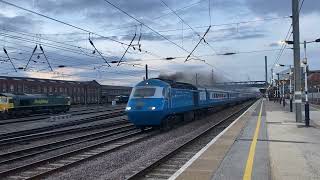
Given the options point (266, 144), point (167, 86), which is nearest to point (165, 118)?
point (167, 86)

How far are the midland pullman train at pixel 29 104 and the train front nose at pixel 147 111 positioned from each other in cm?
2951

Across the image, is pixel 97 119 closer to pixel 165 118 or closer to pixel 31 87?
pixel 165 118

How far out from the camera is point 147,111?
22.9 m

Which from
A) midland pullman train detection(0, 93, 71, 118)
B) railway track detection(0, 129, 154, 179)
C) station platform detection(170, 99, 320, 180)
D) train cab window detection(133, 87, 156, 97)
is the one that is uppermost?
train cab window detection(133, 87, 156, 97)

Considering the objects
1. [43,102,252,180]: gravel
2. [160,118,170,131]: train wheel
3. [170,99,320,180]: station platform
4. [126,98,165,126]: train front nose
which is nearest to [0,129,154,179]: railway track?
[43,102,252,180]: gravel

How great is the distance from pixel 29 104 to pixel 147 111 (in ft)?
106

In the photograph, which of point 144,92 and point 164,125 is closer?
point 144,92

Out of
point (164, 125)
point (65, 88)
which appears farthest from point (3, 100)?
point (65, 88)

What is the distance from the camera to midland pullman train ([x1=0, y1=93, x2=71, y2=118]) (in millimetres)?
48969

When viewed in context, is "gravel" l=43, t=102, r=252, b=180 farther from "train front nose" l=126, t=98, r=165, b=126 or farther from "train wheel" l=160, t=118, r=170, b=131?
"train wheel" l=160, t=118, r=170, b=131

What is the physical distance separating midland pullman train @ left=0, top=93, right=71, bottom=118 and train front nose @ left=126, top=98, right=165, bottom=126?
2951 centimetres

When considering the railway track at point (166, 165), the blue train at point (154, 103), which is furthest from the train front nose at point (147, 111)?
the railway track at point (166, 165)

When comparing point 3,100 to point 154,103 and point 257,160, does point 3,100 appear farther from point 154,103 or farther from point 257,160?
point 257,160

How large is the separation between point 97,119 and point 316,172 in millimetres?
27903
